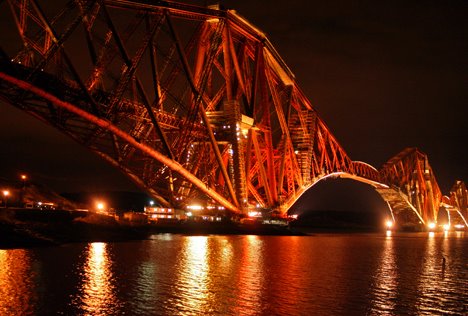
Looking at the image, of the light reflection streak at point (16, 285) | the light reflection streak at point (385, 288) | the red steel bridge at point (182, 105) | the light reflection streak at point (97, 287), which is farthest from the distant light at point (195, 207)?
the light reflection streak at point (16, 285)

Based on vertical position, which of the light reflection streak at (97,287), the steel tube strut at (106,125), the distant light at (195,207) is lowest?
the light reflection streak at (97,287)

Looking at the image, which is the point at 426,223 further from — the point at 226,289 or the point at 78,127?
the point at 226,289

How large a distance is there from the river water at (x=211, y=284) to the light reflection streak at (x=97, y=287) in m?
0.05

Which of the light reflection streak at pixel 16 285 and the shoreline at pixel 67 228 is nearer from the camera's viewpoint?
the light reflection streak at pixel 16 285

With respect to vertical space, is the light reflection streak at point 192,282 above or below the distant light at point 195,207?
below

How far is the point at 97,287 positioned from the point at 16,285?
12.0 ft

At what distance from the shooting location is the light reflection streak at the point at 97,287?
2141cm

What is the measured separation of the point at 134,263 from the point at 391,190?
124368 millimetres

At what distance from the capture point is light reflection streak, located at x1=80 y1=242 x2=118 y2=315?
70.2ft

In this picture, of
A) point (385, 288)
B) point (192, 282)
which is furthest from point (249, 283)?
point (385, 288)

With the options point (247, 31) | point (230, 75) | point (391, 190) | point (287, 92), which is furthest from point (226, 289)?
point (391, 190)

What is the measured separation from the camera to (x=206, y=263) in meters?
36.7

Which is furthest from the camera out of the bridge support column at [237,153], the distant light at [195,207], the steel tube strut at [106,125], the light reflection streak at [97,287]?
the distant light at [195,207]

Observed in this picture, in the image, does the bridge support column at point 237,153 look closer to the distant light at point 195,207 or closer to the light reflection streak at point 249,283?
the distant light at point 195,207
